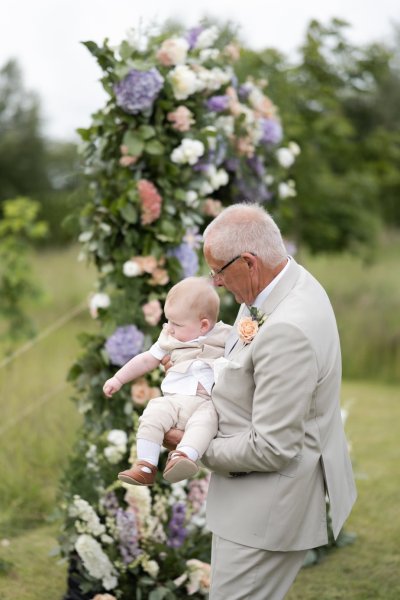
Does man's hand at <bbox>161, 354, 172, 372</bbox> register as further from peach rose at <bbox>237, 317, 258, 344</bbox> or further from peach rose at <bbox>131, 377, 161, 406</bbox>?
peach rose at <bbox>131, 377, 161, 406</bbox>

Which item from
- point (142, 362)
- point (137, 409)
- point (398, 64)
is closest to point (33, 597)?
point (137, 409)

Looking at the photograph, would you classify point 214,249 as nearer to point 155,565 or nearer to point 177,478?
point 177,478

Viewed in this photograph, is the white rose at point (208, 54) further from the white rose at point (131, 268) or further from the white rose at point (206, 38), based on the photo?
the white rose at point (131, 268)

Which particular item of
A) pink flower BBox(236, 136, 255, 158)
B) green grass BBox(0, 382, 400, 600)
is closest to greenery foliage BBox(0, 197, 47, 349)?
green grass BBox(0, 382, 400, 600)

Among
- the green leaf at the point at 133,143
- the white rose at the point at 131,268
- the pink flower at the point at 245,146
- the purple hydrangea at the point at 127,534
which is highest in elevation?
the green leaf at the point at 133,143

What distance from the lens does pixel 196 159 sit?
4.22m

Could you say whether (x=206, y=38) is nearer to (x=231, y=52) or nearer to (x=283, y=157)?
(x=231, y=52)

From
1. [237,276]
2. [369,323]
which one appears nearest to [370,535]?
[237,276]

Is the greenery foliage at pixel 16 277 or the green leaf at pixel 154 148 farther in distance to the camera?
the greenery foliage at pixel 16 277

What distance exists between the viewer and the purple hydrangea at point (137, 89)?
4.00m

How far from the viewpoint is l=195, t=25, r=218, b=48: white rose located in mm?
4566

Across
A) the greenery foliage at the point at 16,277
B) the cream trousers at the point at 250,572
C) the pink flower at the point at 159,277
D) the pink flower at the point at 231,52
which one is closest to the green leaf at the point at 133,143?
the pink flower at the point at 159,277

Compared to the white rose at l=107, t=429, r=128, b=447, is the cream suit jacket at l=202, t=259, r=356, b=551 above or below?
above

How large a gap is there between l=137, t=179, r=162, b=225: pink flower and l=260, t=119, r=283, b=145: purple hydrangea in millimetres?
1158
